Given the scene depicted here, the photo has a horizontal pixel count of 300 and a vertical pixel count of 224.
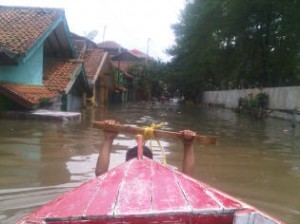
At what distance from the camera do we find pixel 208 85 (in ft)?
185

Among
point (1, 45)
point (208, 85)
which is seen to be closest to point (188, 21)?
point (208, 85)

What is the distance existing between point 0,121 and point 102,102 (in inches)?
825

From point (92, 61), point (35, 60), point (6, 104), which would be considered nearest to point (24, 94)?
point (6, 104)

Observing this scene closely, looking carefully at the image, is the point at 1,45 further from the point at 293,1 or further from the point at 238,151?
the point at 293,1

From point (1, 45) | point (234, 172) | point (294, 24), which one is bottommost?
point (234, 172)

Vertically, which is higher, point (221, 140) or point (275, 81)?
point (275, 81)

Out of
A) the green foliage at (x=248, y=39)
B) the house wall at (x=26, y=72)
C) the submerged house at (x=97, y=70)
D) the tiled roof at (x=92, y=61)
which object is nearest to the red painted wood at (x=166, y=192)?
the house wall at (x=26, y=72)

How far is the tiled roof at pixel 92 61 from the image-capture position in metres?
28.3

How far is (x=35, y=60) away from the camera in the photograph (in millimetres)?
18047

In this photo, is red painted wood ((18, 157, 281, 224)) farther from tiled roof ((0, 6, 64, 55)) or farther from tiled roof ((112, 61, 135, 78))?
tiled roof ((112, 61, 135, 78))

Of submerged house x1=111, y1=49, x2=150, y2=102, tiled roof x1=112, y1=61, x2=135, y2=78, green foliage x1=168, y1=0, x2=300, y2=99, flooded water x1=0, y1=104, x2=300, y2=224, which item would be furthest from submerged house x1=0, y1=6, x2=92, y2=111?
tiled roof x1=112, y1=61, x2=135, y2=78

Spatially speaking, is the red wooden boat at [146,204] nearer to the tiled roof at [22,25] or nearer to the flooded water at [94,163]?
the flooded water at [94,163]

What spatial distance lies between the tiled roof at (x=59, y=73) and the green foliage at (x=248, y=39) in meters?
12.4

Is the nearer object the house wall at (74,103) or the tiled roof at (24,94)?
the tiled roof at (24,94)
